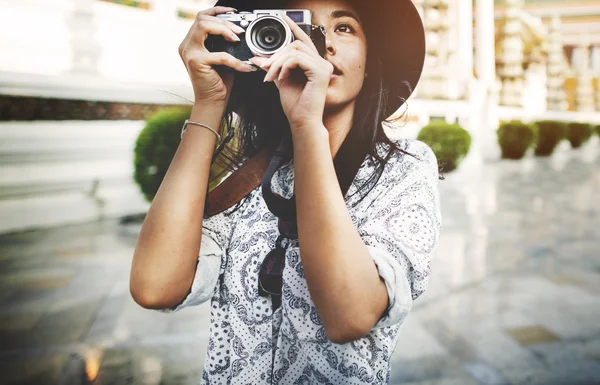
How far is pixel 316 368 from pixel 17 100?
3.61m

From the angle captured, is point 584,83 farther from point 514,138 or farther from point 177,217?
point 177,217

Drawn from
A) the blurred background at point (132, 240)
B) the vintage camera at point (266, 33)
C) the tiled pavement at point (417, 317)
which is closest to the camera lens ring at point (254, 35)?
the vintage camera at point (266, 33)

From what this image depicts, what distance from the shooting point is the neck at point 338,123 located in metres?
0.82

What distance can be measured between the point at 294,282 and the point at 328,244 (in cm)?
18

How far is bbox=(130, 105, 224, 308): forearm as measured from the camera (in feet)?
2.39

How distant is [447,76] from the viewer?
878cm

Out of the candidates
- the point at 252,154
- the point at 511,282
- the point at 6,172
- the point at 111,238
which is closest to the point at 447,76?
the point at 511,282

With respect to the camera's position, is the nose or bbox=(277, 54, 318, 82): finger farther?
the nose

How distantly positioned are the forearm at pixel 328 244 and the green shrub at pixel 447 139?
5.63ft

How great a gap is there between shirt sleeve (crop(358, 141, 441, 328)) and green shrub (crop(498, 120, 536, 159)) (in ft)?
29.7

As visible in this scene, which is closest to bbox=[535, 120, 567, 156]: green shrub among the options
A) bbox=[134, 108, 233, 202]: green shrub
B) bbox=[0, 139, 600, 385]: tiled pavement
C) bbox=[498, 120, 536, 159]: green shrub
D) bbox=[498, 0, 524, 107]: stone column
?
bbox=[498, 0, 524, 107]: stone column

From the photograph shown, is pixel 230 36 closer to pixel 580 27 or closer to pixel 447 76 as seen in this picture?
pixel 447 76

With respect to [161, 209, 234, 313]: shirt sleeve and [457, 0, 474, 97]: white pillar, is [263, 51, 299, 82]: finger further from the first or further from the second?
[457, 0, 474, 97]: white pillar

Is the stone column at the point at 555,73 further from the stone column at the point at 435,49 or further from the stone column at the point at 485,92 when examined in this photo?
the stone column at the point at 435,49
